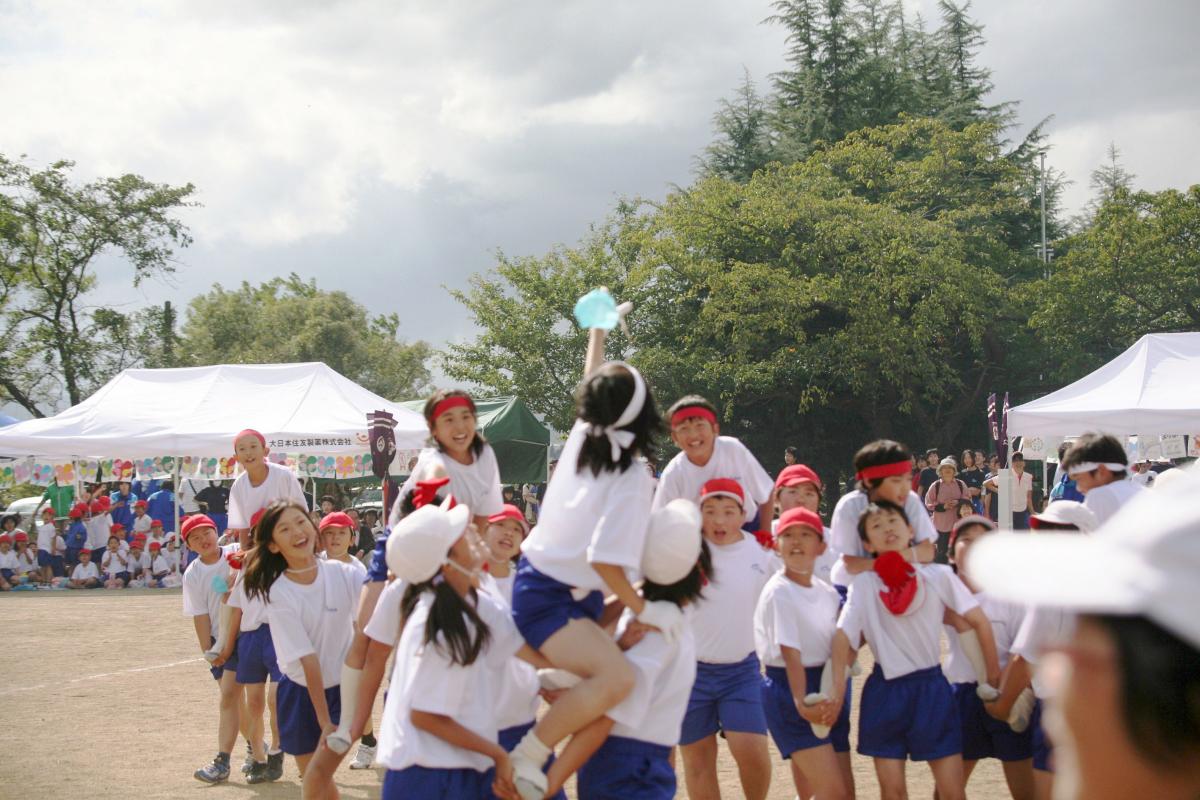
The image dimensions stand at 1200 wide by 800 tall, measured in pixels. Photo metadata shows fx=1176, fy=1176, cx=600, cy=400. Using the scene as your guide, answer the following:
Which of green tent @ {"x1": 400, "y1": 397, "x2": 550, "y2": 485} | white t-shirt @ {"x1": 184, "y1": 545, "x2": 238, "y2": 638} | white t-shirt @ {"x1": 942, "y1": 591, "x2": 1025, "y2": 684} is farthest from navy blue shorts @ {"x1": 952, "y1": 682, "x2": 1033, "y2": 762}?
green tent @ {"x1": 400, "y1": 397, "x2": 550, "y2": 485}

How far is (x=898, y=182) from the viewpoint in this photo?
106 ft

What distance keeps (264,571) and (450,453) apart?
149cm

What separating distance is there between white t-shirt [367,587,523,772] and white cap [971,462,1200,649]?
288 cm

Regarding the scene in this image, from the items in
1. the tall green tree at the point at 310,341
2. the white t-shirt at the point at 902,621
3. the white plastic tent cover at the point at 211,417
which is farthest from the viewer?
the tall green tree at the point at 310,341

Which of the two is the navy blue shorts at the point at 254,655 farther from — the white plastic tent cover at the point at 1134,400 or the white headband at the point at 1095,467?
the white plastic tent cover at the point at 1134,400

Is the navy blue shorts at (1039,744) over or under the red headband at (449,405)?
under

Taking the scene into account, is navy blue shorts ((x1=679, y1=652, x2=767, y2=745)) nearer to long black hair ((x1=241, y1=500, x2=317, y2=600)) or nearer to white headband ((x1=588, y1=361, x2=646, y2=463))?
white headband ((x1=588, y1=361, x2=646, y2=463))

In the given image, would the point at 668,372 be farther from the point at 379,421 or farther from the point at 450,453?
the point at 450,453

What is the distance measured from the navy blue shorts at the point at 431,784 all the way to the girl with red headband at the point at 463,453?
1.89m

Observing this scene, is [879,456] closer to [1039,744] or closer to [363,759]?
Answer: [1039,744]

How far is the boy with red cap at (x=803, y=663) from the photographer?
18.1 ft

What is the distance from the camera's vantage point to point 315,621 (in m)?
6.34

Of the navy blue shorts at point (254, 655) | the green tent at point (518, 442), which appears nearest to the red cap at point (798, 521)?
the navy blue shorts at point (254, 655)

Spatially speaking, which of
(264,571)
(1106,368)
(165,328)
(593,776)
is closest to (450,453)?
(264,571)
